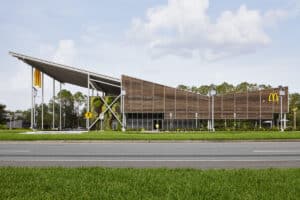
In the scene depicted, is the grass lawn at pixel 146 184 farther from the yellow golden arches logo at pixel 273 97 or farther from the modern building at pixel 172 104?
the yellow golden arches logo at pixel 273 97

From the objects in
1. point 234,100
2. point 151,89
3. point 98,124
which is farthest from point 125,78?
point 234,100

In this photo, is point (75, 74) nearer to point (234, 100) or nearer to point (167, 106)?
point (167, 106)

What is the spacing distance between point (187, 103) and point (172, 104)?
222 cm

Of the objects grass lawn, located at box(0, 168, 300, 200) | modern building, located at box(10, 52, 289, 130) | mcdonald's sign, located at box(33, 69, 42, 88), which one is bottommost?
grass lawn, located at box(0, 168, 300, 200)

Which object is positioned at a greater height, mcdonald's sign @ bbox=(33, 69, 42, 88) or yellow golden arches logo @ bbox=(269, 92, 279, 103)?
mcdonald's sign @ bbox=(33, 69, 42, 88)

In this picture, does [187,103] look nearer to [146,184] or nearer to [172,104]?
[172,104]

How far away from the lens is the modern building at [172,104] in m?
57.6

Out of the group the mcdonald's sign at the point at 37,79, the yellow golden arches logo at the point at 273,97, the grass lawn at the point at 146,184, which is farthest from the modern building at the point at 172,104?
the grass lawn at the point at 146,184

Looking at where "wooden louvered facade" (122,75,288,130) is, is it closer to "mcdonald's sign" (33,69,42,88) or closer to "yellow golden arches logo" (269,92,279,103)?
"yellow golden arches logo" (269,92,279,103)

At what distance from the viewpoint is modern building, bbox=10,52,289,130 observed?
57594 millimetres

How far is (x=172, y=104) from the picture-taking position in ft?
191

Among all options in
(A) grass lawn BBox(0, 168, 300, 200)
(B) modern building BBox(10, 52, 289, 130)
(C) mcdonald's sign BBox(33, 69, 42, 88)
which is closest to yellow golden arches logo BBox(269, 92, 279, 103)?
(B) modern building BBox(10, 52, 289, 130)

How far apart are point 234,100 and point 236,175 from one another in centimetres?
5333

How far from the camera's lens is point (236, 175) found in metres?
8.12
